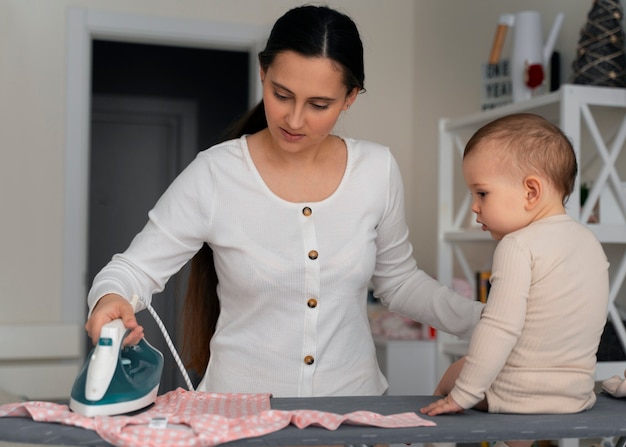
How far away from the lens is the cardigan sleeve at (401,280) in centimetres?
160

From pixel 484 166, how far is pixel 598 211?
131 cm

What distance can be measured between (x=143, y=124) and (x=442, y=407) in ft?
13.6

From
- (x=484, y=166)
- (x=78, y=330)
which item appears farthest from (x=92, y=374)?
(x=78, y=330)

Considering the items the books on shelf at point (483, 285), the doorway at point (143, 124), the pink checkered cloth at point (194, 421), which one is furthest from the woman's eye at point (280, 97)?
the doorway at point (143, 124)

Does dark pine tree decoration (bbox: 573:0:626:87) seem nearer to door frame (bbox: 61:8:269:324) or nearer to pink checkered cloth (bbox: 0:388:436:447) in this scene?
pink checkered cloth (bbox: 0:388:436:447)

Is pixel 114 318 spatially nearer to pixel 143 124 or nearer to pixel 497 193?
pixel 497 193

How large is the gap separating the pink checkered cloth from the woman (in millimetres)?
371

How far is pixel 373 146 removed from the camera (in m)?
1.69

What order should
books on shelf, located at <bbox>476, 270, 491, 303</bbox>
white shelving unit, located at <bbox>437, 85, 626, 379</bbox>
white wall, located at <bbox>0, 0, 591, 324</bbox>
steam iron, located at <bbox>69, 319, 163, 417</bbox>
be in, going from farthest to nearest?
white wall, located at <bbox>0, 0, 591, 324</bbox> < books on shelf, located at <bbox>476, 270, 491, 303</bbox> < white shelving unit, located at <bbox>437, 85, 626, 379</bbox> < steam iron, located at <bbox>69, 319, 163, 417</bbox>

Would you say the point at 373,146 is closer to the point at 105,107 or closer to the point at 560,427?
the point at 560,427

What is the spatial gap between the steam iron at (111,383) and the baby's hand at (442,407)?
366 millimetres

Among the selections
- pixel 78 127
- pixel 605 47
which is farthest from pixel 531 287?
pixel 78 127

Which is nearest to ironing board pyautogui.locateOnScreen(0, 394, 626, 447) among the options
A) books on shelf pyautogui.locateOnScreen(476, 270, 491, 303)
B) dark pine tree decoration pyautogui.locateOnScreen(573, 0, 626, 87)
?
dark pine tree decoration pyautogui.locateOnScreen(573, 0, 626, 87)

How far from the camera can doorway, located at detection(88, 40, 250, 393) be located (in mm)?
5004
